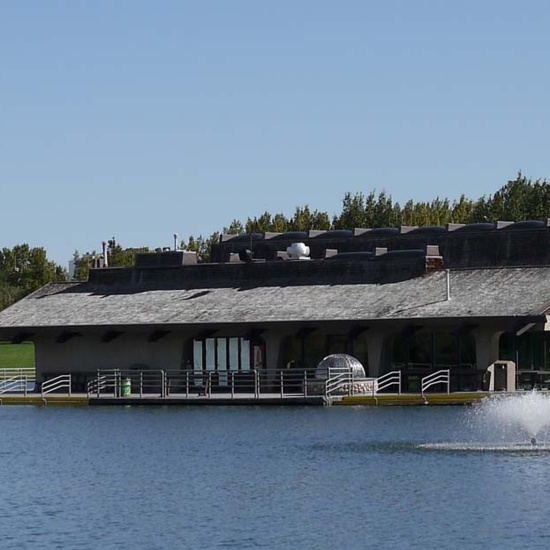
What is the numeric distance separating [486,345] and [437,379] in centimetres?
232

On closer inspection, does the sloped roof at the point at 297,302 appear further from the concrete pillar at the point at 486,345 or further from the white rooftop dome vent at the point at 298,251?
the white rooftop dome vent at the point at 298,251

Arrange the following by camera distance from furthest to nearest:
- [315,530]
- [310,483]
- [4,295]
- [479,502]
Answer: [4,295] → [310,483] → [479,502] → [315,530]

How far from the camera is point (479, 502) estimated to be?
3519 cm

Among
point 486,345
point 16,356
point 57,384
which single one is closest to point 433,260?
point 486,345

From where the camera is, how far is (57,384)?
76.6 metres

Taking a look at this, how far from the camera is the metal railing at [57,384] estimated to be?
Result: 7439 cm

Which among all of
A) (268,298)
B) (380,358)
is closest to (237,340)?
(268,298)

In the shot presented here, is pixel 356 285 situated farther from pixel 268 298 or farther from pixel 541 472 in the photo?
pixel 541 472

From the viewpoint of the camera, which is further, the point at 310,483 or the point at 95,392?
the point at 95,392

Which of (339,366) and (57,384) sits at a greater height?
(339,366)

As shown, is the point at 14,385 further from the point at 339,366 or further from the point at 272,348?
the point at 339,366

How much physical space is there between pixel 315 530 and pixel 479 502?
4.11 metres

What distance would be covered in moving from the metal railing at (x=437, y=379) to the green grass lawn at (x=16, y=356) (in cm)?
5283

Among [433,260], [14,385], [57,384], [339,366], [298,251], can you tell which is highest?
[298,251]
